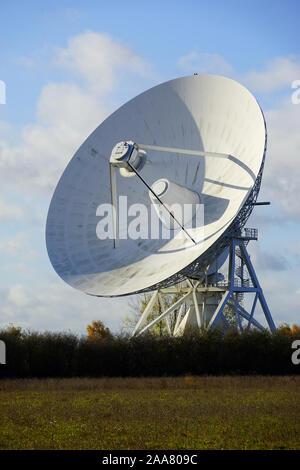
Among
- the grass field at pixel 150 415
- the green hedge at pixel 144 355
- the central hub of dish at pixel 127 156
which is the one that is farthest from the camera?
the green hedge at pixel 144 355

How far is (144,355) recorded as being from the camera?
38250 mm

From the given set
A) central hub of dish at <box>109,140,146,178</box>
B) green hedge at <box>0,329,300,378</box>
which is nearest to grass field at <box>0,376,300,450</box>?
green hedge at <box>0,329,300,378</box>

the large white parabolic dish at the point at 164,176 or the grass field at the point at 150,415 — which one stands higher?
the large white parabolic dish at the point at 164,176

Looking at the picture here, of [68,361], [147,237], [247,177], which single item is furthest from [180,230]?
[68,361]

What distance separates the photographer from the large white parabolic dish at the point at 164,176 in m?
32.5

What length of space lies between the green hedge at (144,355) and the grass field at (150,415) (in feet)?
17.0

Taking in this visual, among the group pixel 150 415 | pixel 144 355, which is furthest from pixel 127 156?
pixel 150 415

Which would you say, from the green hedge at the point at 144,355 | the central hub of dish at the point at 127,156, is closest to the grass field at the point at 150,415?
the green hedge at the point at 144,355

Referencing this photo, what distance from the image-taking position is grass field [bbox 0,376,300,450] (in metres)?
15.5

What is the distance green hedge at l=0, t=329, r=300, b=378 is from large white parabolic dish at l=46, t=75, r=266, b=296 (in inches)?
211

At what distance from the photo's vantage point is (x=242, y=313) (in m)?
41.0

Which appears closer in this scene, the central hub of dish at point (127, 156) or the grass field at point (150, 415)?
the grass field at point (150, 415)

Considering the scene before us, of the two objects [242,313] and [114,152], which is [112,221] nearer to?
[114,152]

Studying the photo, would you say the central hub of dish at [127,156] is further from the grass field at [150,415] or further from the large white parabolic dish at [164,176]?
the grass field at [150,415]
